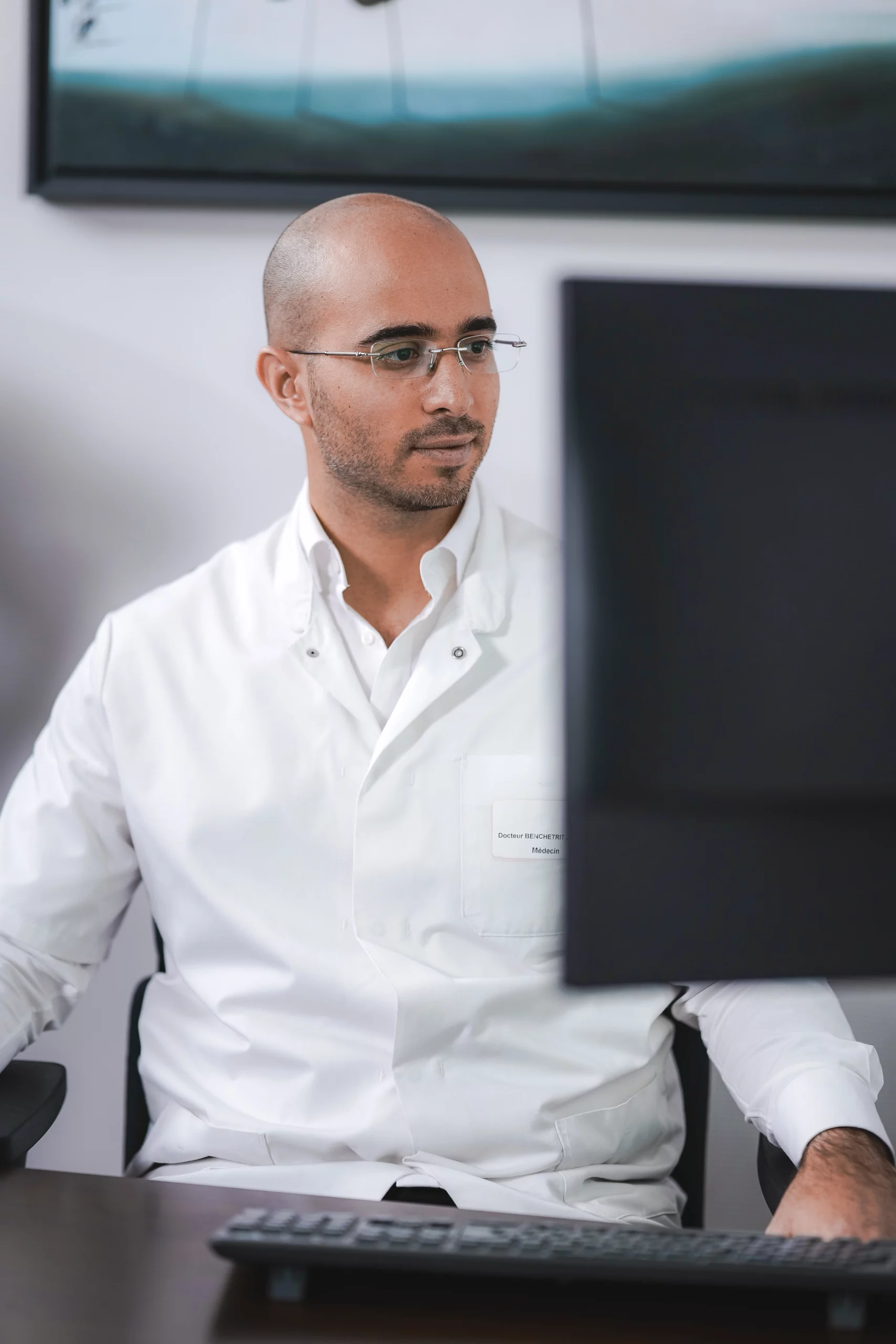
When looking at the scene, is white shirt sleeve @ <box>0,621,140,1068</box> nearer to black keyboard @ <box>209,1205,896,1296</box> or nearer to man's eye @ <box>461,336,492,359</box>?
man's eye @ <box>461,336,492,359</box>

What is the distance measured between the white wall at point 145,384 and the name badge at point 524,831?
653mm

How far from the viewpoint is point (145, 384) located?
178 centimetres

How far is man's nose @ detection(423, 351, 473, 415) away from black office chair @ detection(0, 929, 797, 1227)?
67 cm

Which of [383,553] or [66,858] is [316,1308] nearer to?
[66,858]

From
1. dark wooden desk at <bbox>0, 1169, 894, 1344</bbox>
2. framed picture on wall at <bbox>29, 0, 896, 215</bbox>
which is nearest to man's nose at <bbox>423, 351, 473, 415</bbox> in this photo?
framed picture on wall at <bbox>29, 0, 896, 215</bbox>

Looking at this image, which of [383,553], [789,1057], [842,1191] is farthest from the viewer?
[383,553]

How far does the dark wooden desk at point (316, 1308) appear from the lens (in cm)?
63

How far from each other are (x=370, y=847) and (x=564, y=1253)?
2.03 feet

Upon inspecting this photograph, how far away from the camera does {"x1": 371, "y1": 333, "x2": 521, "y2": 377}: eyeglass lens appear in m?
A: 1.32

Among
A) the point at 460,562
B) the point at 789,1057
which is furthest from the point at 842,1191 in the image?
the point at 460,562

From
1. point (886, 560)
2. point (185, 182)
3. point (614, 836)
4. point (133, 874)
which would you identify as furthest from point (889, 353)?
point (185, 182)

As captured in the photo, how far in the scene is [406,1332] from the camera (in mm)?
625

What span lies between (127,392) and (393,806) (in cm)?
88

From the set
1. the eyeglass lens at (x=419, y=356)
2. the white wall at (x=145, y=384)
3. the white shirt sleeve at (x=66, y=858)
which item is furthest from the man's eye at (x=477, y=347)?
the white shirt sleeve at (x=66, y=858)
